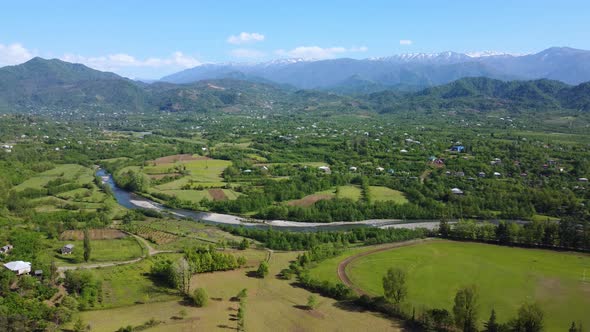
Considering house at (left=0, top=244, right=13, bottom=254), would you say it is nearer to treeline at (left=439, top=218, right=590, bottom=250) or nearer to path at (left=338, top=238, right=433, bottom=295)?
path at (left=338, top=238, right=433, bottom=295)

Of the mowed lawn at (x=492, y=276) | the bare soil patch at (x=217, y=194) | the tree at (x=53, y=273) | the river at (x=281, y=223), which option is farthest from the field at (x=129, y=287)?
the bare soil patch at (x=217, y=194)

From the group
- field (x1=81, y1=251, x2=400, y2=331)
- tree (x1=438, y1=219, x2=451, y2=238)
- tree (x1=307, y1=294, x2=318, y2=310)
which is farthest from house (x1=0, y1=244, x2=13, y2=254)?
tree (x1=438, y1=219, x2=451, y2=238)

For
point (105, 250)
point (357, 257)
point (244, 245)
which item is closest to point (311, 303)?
point (357, 257)

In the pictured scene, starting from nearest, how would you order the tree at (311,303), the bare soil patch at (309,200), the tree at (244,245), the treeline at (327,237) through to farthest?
1. the tree at (311,303)
2. the tree at (244,245)
3. the treeline at (327,237)
4. the bare soil patch at (309,200)

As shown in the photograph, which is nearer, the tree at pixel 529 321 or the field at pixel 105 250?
the tree at pixel 529 321

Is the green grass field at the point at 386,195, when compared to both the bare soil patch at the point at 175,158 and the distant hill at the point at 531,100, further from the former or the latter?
the distant hill at the point at 531,100
